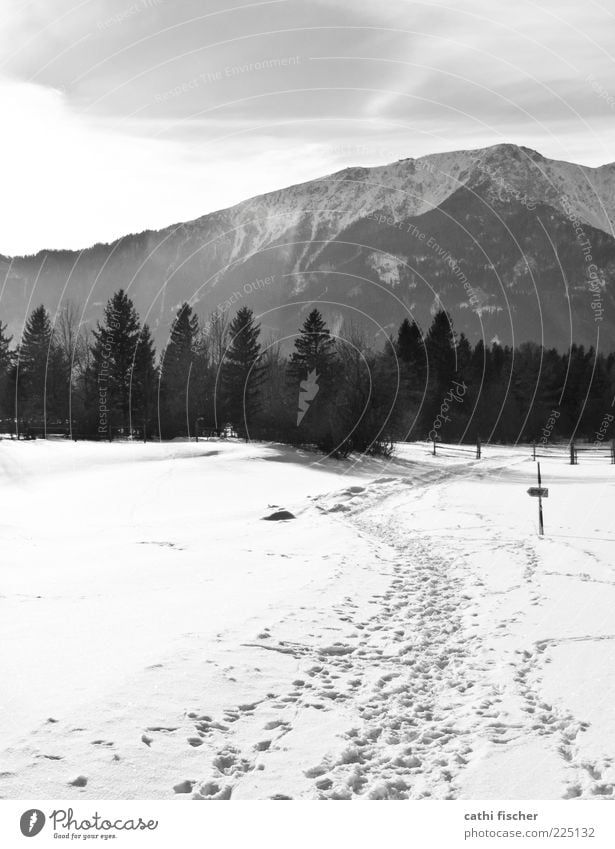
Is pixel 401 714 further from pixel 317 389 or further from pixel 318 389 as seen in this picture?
pixel 317 389

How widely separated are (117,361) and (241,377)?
11882mm

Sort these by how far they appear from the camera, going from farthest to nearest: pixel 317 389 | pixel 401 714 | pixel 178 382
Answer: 1. pixel 178 382
2. pixel 317 389
3. pixel 401 714

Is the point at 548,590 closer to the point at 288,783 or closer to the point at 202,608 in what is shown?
the point at 202,608

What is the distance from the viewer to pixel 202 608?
9547mm

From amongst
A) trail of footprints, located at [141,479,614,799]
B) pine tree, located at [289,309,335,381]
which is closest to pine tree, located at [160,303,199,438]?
pine tree, located at [289,309,335,381]

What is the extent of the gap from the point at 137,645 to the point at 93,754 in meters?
2.65

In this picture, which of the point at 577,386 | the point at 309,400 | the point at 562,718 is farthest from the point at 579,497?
the point at 577,386

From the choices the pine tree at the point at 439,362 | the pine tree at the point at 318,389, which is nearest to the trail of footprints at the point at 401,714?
the pine tree at the point at 318,389

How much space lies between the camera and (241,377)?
5953 centimetres

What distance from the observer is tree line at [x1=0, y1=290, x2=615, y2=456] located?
4631cm

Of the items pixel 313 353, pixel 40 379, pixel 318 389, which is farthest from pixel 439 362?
pixel 40 379

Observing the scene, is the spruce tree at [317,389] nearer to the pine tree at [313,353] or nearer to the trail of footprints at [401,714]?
the pine tree at [313,353]

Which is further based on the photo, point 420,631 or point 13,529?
point 13,529

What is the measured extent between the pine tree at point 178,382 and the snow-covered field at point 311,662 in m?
42.1
